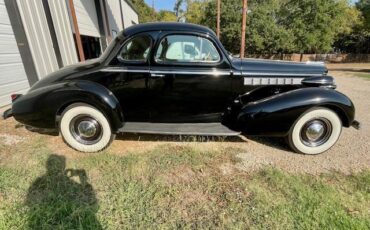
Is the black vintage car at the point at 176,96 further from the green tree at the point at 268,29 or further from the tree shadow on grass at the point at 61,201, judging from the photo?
the green tree at the point at 268,29

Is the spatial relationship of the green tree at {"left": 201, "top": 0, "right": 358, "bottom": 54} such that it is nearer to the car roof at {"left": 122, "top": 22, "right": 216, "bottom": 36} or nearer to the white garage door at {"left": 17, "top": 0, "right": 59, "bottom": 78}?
the white garage door at {"left": 17, "top": 0, "right": 59, "bottom": 78}

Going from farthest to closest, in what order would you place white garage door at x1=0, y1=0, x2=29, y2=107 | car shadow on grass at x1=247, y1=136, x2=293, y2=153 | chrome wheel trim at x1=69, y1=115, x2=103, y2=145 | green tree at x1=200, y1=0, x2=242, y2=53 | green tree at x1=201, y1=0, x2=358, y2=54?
green tree at x1=200, y1=0, x2=242, y2=53, green tree at x1=201, y1=0, x2=358, y2=54, white garage door at x1=0, y1=0, x2=29, y2=107, car shadow on grass at x1=247, y1=136, x2=293, y2=153, chrome wheel trim at x1=69, y1=115, x2=103, y2=145

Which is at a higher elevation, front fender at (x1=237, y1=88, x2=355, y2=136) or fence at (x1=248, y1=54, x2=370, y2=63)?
front fender at (x1=237, y1=88, x2=355, y2=136)

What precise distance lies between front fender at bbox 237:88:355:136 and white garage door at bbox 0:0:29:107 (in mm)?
5225

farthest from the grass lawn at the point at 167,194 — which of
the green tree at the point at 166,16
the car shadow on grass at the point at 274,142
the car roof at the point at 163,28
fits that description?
the green tree at the point at 166,16

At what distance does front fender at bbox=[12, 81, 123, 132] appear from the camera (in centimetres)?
311

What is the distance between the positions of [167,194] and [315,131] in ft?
7.40

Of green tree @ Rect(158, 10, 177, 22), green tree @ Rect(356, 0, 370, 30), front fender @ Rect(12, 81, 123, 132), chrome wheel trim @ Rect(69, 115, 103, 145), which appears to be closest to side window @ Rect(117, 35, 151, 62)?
front fender @ Rect(12, 81, 123, 132)

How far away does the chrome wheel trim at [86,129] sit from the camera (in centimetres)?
332

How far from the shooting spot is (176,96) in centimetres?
334

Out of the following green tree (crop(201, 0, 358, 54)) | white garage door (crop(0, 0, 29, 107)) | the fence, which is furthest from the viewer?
the fence

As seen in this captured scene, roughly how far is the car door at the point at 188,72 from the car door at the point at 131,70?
11 cm

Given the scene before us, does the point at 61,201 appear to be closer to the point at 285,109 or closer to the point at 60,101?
the point at 60,101

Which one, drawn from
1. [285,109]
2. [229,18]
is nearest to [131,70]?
[285,109]
